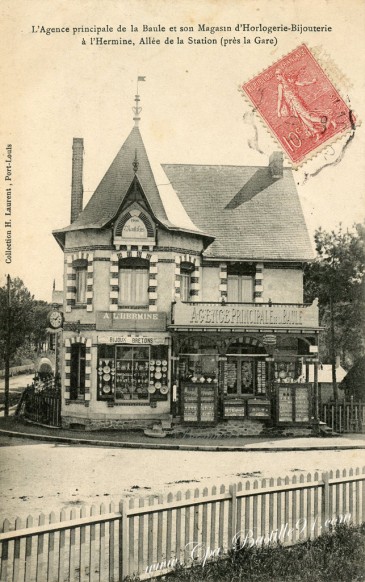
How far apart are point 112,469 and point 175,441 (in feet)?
14.8

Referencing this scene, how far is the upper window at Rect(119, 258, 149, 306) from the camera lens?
20469mm

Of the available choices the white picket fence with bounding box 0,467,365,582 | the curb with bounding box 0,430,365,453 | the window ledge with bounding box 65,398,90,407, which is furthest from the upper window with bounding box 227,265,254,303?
the white picket fence with bounding box 0,467,365,582

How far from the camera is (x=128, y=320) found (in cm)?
2033

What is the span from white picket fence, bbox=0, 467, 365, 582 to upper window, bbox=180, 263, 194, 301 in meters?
11.8

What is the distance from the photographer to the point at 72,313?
20859 mm

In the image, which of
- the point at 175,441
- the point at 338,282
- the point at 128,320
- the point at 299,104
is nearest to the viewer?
the point at 299,104

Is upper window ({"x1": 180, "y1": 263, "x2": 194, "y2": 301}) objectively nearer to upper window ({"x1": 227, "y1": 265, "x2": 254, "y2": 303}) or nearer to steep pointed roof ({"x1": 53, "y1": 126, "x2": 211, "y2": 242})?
steep pointed roof ({"x1": 53, "y1": 126, "x2": 211, "y2": 242})

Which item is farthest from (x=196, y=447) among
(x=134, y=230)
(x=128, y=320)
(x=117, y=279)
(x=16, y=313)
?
(x=134, y=230)

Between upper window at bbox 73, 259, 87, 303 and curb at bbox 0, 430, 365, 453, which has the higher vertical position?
upper window at bbox 73, 259, 87, 303

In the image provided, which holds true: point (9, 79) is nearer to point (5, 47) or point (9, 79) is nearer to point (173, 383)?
point (5, 47)

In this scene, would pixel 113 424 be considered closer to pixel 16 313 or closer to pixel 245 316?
pixel 16 313

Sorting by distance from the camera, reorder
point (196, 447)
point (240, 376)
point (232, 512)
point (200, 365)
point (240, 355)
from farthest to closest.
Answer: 1. point (240, 376)
2. point (200, 365)
3. point (240, 355)
4. point (196, 447)
5. point (232, 512)

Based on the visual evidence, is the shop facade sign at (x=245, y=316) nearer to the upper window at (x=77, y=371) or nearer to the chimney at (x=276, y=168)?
the upper window at (x=77, y=371)

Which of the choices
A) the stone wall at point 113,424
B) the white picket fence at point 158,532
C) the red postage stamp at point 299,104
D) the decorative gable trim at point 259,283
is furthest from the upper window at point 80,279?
the white picket fence at point 158,532
